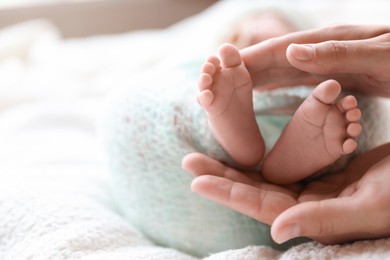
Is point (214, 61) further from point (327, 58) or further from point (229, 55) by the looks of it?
point (327, 58)

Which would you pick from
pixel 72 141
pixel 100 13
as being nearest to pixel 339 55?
pixel 72 141

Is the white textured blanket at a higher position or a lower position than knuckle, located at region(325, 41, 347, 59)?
lower

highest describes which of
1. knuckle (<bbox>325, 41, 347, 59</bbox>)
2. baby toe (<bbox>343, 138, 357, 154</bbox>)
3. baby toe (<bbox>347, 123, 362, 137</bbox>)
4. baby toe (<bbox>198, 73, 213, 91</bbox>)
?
knuckle (<bbox>325, 41, 347, 59</bbox>)

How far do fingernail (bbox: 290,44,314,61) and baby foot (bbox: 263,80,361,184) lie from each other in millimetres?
34

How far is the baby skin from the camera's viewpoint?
0.51 metres

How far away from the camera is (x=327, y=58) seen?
0.51 metres

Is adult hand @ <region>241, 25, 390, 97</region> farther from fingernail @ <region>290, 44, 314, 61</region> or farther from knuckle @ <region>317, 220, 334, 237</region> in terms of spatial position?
knuckle @ <region>317, 220, 334, 237</region>

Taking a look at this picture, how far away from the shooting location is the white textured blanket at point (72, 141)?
0.56m

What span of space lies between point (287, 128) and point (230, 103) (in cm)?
8

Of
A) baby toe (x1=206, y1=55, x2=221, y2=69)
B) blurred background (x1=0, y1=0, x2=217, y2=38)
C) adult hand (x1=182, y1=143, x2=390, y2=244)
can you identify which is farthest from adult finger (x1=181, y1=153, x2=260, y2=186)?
blurred background (x1=0, y1=0, x2=217, y2=38)

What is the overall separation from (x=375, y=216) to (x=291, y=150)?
13 cm

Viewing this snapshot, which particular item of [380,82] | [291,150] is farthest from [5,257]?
[380,82]

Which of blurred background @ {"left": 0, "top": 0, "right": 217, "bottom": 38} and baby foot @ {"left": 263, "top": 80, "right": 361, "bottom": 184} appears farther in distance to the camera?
blurred background @ {"left": 0, "top": 0, "right": 217, "bottom": 38}

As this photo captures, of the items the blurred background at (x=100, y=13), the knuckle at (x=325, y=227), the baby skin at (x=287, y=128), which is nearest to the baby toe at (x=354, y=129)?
the baby skin at (x=287, y=128)
